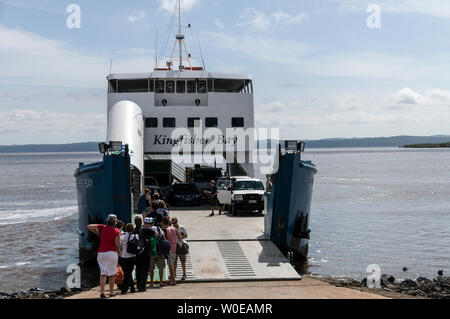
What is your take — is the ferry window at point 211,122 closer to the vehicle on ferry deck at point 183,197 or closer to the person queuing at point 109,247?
the vehicle on ferry deck at point 183,197

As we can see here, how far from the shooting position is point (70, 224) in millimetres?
29625

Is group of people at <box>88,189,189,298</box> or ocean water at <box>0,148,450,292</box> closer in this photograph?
group of people at <box>88,189,189,298</box>

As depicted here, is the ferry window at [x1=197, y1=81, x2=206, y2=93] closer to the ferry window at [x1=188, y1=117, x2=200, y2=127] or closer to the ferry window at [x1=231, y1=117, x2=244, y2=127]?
the ferry window at [x1=188, y1=117, x2=200, y2=127]

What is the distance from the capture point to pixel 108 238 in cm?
1035

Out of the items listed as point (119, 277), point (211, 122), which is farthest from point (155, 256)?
point (211, 122)

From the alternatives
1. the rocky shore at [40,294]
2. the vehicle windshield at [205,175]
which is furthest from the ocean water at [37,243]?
the vehicle windshield at [205,175]

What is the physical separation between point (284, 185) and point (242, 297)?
216 inches

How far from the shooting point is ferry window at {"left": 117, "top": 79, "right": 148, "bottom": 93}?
1023 inches

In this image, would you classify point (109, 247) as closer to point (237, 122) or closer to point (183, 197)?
point (183, 197)

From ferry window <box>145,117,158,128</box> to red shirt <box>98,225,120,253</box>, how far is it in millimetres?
14644

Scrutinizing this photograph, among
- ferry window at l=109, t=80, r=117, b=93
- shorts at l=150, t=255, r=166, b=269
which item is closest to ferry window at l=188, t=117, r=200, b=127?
ferry window at l=109, t=80, r=117, b=93

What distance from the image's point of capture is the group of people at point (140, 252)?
10.4 metres

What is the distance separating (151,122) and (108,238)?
48.5ft
